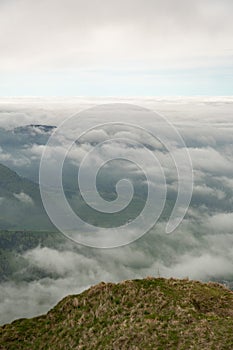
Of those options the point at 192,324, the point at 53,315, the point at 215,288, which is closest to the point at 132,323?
the point at 192,324

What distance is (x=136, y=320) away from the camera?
1468 inches

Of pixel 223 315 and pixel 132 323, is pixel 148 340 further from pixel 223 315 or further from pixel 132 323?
pixel 223 315

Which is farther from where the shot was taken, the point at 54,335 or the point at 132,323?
the point at 54,335

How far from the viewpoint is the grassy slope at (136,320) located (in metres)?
33.1

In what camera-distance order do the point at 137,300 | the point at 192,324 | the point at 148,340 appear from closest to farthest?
the point at 148,340, the point at 192,324, the point at 137,300

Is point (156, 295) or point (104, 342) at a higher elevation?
point (156, 295)

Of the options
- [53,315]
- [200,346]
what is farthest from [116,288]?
[200,346]

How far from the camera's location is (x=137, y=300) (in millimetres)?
42188

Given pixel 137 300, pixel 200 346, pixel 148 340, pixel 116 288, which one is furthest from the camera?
pixel 116 288

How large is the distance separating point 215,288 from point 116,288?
1318 centimetres

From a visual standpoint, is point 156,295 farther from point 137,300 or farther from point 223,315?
point 223,315

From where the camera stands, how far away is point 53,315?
145ft

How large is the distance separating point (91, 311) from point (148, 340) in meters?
10.1

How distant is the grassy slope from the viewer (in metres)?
33.1
